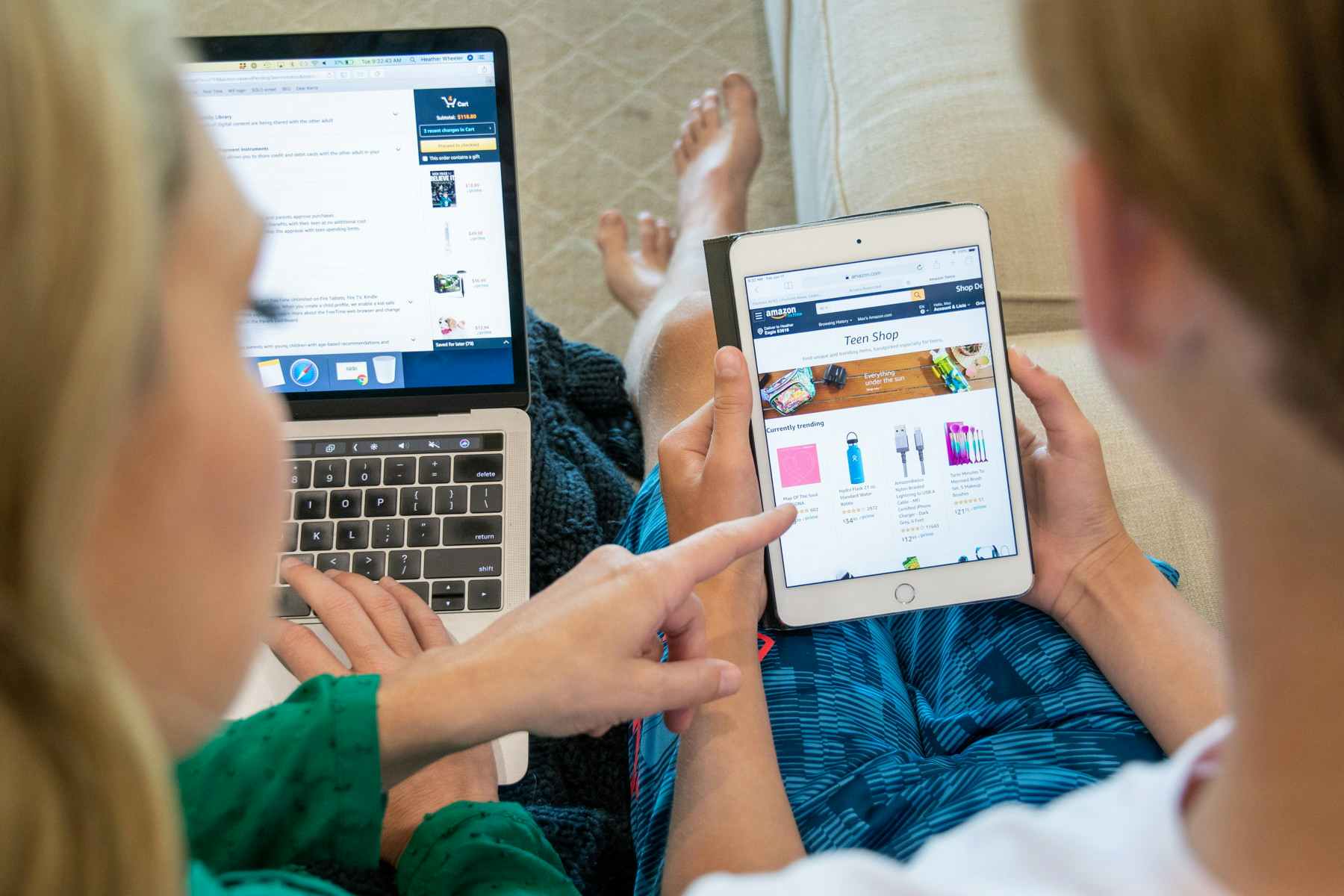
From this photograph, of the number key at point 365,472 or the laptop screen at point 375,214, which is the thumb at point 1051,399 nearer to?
the laptop screen at point 375,214

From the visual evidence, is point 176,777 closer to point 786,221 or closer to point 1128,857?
point 1128,857

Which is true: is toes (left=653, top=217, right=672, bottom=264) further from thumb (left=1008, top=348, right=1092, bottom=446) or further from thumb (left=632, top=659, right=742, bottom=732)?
thumb (left=632, top=659, right=742, bottom=732)

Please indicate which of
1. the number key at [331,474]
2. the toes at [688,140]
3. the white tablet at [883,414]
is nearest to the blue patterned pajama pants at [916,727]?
the white tablet at [883,414]

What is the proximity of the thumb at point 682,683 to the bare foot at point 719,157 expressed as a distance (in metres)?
0.78

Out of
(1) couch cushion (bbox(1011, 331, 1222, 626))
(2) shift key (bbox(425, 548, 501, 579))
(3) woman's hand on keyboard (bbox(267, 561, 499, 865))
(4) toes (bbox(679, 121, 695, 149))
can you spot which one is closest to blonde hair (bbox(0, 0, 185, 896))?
(3) woman's hand on keyboard (bbox(267, 561, 499, 865))

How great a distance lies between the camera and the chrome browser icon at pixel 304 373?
86 cm

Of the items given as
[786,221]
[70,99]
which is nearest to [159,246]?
[70,99]

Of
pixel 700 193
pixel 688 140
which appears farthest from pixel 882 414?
pixel 688 140

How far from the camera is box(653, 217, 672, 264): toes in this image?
1.42 metres

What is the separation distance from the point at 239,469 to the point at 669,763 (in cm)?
44

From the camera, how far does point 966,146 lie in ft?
3.47

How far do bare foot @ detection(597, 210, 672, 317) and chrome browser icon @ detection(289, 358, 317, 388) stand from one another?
570mm

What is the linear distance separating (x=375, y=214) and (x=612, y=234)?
612 mm

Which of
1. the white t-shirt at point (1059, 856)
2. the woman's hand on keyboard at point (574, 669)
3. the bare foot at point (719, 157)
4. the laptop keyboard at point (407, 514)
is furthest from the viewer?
the bare foot at point (719, 157)
